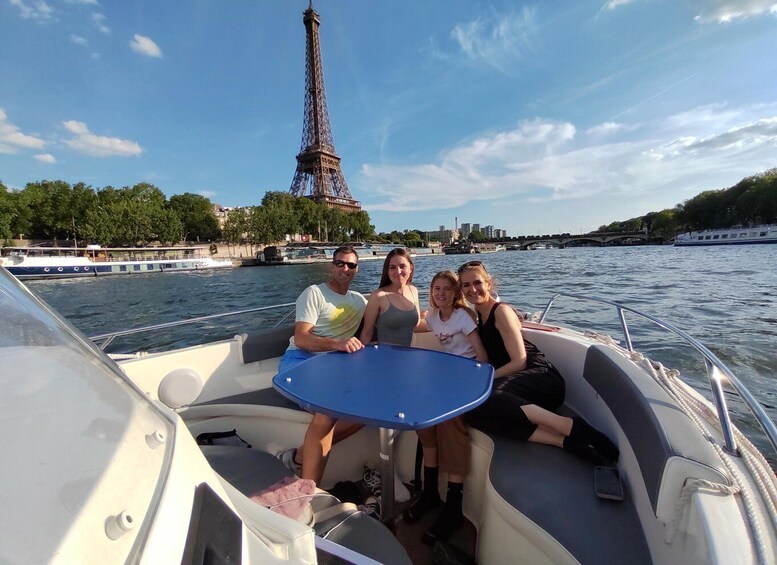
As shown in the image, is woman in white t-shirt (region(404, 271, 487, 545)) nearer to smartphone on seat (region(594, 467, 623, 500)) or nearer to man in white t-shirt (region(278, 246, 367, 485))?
man in white t-shirt (region(278, 246, 367, 485))

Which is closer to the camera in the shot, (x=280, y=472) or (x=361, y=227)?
(x=280, y=472)

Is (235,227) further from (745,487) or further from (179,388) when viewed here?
(745,487)

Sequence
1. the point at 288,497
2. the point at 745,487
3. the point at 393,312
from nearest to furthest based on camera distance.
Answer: the point at 745,487 → the point at 288,497 → the point at 393,312

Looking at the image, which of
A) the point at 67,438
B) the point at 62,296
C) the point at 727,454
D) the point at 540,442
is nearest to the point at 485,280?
the point at 540,442

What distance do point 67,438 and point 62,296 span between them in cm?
2509

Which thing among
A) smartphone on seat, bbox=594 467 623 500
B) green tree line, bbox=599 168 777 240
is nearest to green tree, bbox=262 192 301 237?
smartphone on seat, bbox=594 467 623 500

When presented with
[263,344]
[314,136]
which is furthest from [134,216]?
[263,344]

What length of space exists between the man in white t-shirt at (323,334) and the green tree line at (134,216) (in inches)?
2012

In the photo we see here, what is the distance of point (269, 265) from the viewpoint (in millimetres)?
48250

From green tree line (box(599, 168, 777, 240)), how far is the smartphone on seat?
73.7 meters

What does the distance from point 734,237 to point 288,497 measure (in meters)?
62.8

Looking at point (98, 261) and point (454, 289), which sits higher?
point (454, 289)

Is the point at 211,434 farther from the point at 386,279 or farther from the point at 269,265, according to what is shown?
the point at 269,265

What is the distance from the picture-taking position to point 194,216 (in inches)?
2163
